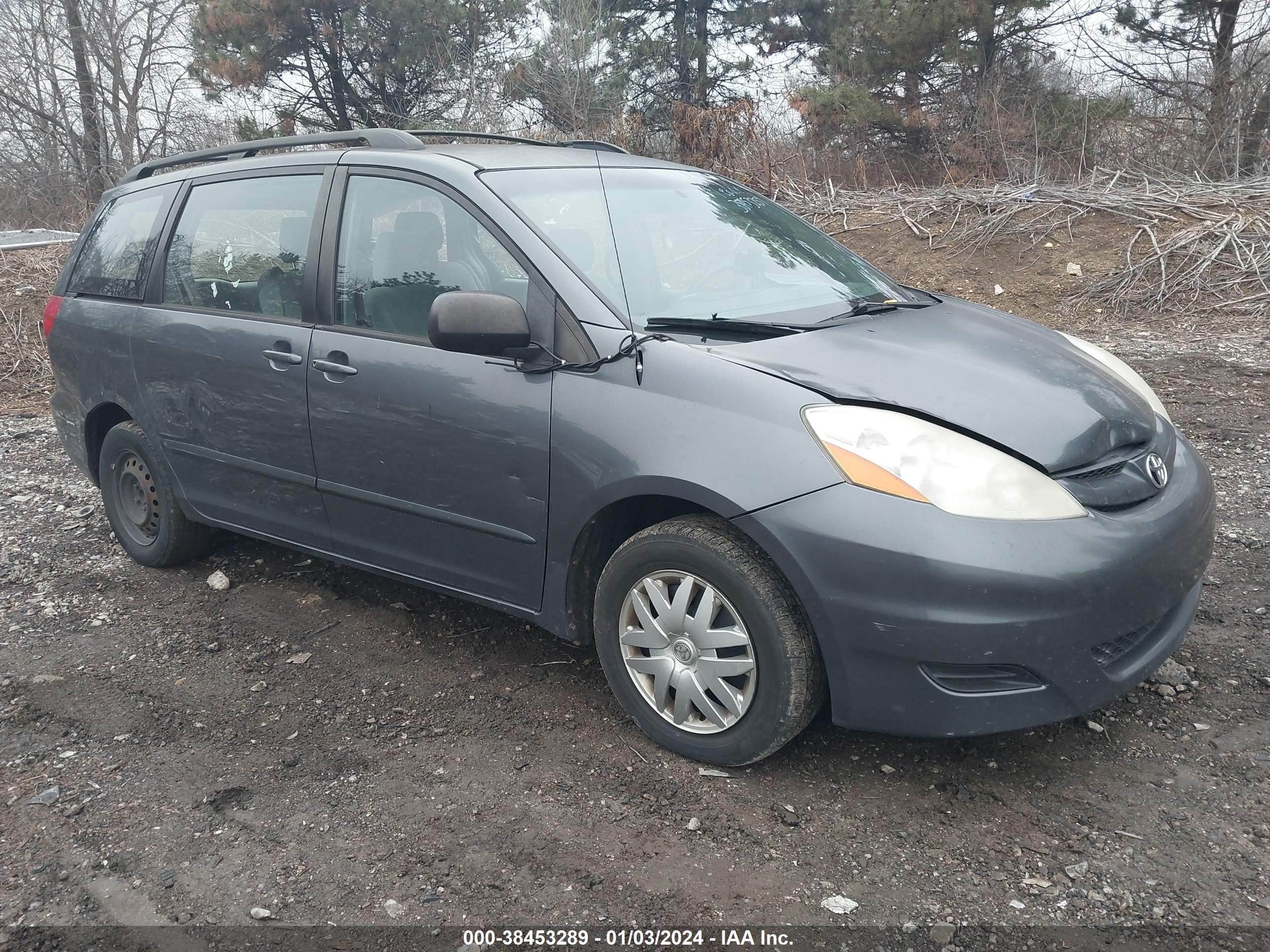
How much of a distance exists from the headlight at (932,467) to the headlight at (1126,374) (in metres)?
1.04

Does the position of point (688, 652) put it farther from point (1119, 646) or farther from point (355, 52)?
point (355, 52)

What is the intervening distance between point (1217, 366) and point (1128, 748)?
5.36 metres

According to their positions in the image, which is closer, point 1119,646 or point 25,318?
point 1119,646

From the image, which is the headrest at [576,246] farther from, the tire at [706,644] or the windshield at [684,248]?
the tire at [706,644]

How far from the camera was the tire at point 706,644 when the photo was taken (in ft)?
8.57

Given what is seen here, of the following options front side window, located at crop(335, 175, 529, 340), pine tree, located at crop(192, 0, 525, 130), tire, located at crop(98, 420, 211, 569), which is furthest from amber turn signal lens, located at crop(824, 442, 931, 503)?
pine tree, located at crop(192, 0, 525, 130)

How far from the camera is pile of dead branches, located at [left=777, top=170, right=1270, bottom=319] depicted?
877 centimetres

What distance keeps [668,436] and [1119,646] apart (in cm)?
130

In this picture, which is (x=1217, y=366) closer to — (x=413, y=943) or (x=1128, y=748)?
(x=1128, y=748)

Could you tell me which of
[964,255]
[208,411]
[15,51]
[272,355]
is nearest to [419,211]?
[272,355]

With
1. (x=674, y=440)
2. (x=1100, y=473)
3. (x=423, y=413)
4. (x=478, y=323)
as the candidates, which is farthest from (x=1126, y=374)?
(x=423, y=413)

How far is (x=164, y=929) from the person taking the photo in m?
2.34

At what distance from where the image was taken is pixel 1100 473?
105 inches

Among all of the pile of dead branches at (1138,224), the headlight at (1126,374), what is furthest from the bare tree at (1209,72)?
the headlight at (1126,374)
